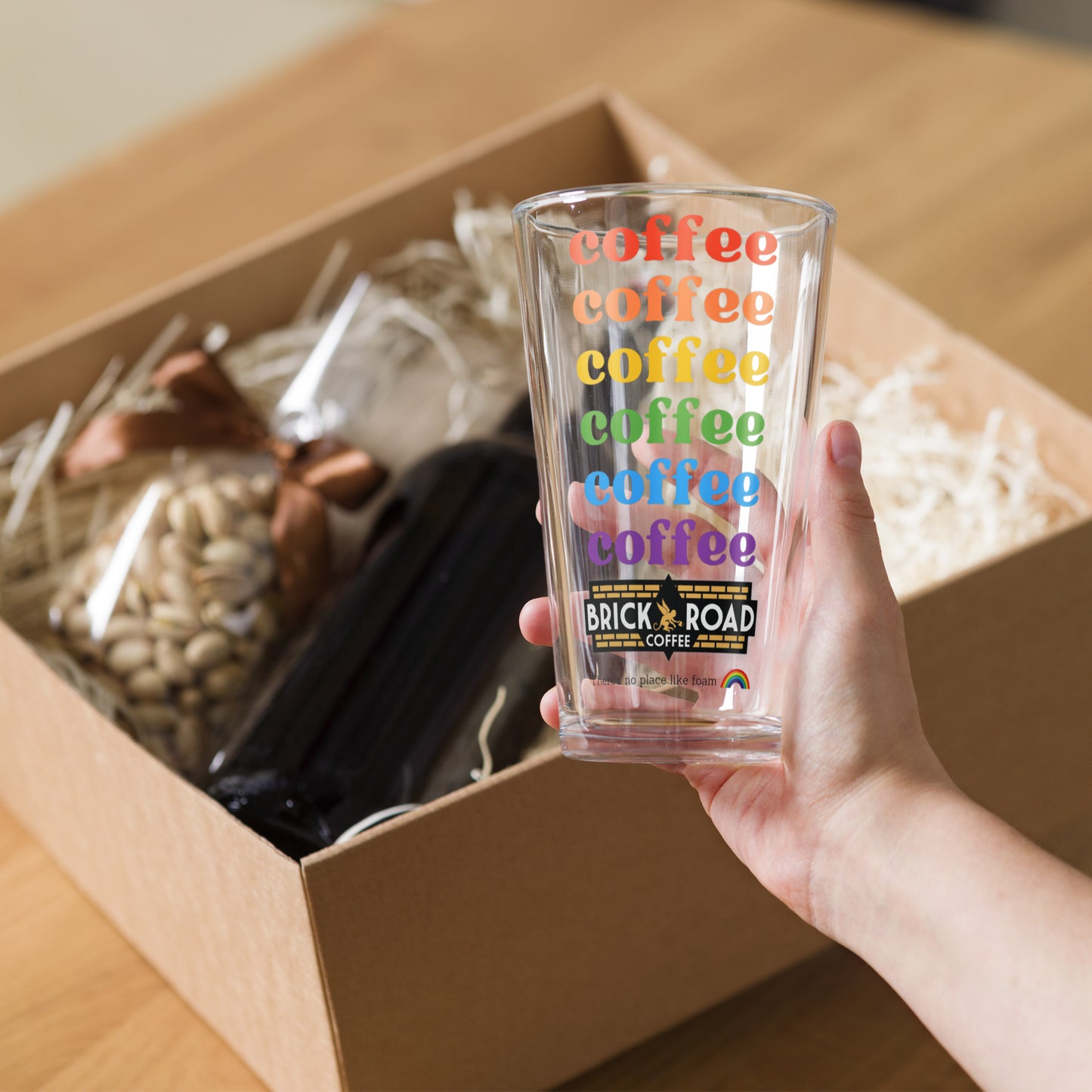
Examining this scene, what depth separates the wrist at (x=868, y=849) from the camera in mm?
444

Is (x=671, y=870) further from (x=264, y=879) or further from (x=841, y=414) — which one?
(x=841, y=414)

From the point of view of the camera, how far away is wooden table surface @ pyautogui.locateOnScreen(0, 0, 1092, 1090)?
912mm

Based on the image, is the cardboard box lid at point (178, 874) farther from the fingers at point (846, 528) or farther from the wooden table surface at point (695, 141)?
the fingers at point (846, 528)

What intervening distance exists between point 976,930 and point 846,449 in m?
0.17

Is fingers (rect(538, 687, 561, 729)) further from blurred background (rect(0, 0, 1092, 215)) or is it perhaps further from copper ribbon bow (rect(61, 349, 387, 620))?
blurred background (rect(0, 0, 1092, 215))

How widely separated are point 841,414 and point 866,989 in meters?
0.34

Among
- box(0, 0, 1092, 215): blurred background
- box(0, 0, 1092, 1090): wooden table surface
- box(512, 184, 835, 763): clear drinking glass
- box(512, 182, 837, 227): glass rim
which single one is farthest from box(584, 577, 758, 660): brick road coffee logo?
box(0, 0, 1092, 215): blurred background

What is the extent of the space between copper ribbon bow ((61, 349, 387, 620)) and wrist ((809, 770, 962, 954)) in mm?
345

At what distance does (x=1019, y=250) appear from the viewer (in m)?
0.95

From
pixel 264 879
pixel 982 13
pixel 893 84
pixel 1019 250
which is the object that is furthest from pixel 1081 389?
pixel 982 13

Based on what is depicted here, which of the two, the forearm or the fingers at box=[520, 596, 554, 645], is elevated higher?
the fingers at box=[520, 596, 554, 645]

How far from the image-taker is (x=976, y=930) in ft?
1.35

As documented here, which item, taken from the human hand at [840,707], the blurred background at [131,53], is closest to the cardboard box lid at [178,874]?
the human hand at [840,707]

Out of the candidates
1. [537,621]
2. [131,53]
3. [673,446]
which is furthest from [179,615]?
[131,53]
